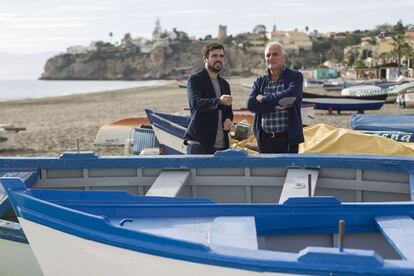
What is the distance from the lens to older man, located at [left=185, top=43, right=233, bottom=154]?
5.78 m

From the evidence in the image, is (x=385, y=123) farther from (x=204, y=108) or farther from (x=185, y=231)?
(x=185, y=231)

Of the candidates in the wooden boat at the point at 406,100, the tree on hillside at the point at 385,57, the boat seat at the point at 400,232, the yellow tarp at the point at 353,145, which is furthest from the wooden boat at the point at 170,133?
the tree on hillside at the point at 385,57

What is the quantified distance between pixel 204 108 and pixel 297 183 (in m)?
1.28

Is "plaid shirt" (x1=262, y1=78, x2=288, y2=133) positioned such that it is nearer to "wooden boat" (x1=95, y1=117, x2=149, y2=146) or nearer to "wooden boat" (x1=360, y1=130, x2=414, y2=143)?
"wooden boat" (x1=360, y1=130, x2=414, y2=143)

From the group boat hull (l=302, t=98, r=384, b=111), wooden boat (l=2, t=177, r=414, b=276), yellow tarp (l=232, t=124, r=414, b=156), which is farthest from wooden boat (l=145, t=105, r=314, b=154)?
boat hull (l=302, t=98, r=384, b=111)

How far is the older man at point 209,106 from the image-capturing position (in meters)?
5.78

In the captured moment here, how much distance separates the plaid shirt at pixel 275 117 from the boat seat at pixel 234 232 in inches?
79.8

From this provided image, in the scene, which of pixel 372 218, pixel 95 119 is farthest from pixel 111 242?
pixel 95 119

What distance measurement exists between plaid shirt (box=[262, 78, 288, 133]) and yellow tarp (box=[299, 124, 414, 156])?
54.4 inches

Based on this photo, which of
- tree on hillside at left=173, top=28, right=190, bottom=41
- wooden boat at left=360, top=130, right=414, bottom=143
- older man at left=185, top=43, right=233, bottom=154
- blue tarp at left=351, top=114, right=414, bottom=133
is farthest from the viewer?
tree on hillside at left=173, top=28, right=190, bottom=41

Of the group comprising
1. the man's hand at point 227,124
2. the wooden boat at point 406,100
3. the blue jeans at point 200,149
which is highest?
the man's hand at point 227,124

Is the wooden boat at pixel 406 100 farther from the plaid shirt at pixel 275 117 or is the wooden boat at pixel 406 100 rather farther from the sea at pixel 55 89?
the sea at pixel 55 89

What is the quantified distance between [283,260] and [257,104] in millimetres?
2840

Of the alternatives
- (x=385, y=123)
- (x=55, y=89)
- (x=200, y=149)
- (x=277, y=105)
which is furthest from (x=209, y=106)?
(x=55, y=89)
